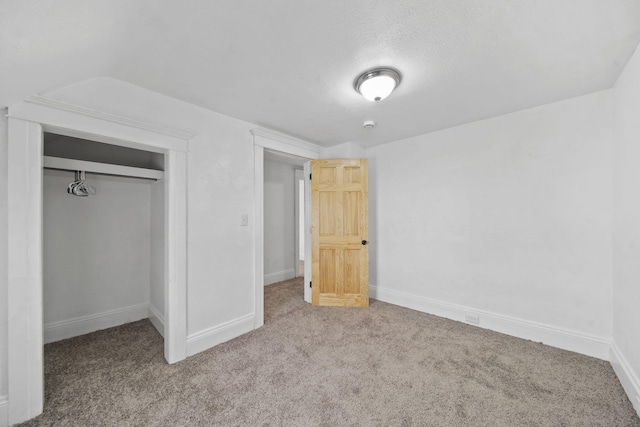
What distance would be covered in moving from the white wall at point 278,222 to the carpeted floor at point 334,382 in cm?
195

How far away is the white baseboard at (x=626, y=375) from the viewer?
154cm

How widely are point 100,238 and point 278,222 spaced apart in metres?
2.54

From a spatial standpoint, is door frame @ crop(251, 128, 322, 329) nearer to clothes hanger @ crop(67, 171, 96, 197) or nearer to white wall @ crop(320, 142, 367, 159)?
white wall @ crop(320, 142, 367, 159)

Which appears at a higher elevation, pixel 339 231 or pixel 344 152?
pixel 344 152

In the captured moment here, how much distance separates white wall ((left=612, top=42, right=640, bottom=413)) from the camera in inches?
62.1

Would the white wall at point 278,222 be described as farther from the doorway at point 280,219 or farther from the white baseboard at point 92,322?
the white baseboard at point 92,322

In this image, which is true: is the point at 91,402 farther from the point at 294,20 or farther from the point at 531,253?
the point at 531,253

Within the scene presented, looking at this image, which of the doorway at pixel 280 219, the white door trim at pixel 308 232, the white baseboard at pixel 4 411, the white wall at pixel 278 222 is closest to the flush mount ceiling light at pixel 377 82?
the white door trim at pixel 308 232

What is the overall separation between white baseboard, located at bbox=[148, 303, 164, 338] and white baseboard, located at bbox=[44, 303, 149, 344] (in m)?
0.14

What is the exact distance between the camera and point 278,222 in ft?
15.2

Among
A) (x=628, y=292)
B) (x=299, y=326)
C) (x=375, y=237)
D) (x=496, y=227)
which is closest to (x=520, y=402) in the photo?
(x=628, y=292)

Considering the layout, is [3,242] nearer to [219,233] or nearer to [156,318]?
[219,233]

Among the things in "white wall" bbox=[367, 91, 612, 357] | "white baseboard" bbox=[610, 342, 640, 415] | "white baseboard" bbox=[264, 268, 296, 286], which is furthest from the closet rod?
"white baseboard" bbox=[610, 342, 640, 415]

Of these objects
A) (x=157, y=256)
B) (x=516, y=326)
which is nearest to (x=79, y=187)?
(x=157, y=256)
